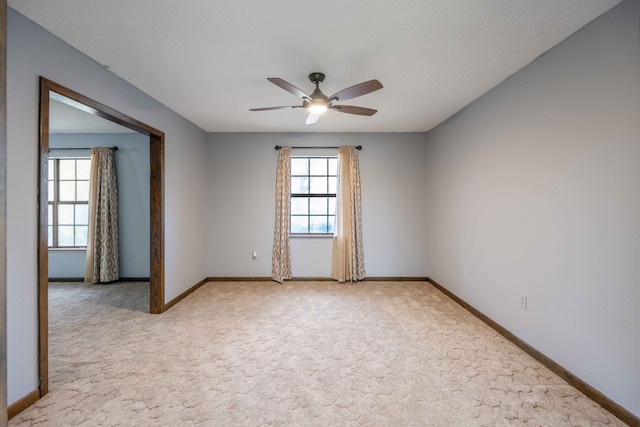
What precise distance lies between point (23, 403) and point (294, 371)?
67.8 inches

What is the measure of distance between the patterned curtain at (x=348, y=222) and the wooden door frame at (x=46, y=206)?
2.54 m

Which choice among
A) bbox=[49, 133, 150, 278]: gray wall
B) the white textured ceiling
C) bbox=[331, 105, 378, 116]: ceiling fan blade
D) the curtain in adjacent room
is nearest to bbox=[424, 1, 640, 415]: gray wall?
the white textured ceiling

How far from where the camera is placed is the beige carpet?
5.44ft

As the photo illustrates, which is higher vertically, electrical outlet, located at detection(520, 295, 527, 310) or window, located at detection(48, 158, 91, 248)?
window, located at detection(48, 158, 91, 248)

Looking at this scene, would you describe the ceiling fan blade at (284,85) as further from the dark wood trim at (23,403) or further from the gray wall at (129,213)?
the gray wall at (129,213)

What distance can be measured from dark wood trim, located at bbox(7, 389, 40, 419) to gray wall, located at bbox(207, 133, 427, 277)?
2.79 m

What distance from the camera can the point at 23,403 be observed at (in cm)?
170

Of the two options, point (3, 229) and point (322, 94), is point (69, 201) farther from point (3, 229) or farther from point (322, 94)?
point (322, 94)

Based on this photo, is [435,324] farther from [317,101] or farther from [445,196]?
[317,101]

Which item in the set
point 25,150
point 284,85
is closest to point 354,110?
point 284,85

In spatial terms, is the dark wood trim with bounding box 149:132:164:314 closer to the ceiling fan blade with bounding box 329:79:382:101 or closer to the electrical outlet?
the ceiling fan blade with bounding box 329:79:382:101

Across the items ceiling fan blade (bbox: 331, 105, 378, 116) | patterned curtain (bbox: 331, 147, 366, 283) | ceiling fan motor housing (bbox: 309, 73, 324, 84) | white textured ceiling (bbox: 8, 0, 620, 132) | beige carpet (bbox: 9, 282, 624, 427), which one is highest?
white textured ceiling (bbox: 8, 0, 620, 132)

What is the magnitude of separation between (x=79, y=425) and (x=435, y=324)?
2979mm

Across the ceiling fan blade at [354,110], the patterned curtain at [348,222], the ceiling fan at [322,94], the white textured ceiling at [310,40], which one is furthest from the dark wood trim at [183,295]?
the ceiling fan blade at [354,110]
